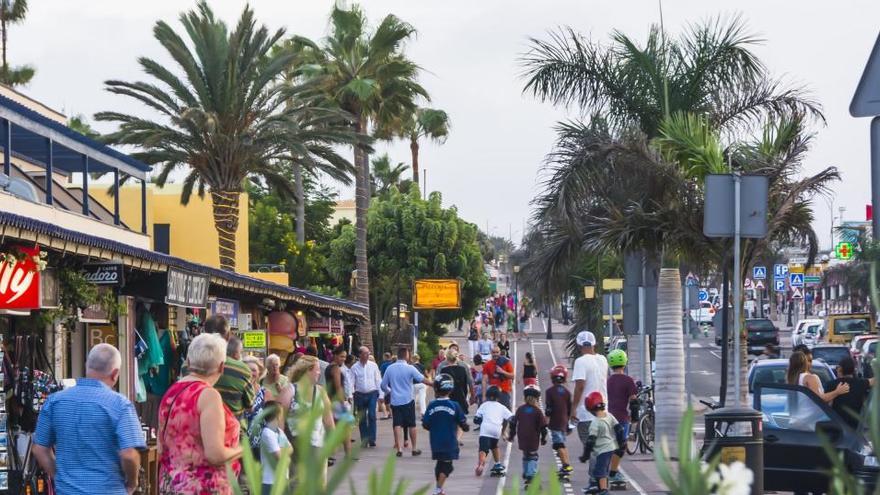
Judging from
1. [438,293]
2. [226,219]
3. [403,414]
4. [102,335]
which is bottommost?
[403,414]

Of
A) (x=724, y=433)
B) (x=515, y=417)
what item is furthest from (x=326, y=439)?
(x=515, y=417)

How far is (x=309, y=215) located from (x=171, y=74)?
49659mm

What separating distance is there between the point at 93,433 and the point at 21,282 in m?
6.20

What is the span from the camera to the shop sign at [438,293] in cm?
5384

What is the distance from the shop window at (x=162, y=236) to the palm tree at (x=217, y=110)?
72.5 ft

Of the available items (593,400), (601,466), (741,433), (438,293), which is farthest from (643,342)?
(438,293)

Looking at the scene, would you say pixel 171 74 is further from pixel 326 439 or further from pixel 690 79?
pixel 326 439

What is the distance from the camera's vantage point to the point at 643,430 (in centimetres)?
2491

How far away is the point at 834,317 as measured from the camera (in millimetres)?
57656

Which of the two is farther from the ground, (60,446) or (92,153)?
(92,153)

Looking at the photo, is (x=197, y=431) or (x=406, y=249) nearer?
(x=197, y=431)

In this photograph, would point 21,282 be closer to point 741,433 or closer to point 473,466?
point 741,433

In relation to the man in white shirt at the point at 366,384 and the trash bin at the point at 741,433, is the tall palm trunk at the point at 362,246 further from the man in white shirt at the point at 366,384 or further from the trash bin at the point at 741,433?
the trash bin at the point at 741,433

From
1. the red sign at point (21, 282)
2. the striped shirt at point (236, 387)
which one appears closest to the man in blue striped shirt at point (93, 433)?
the striped shirt at point (236, 387)
